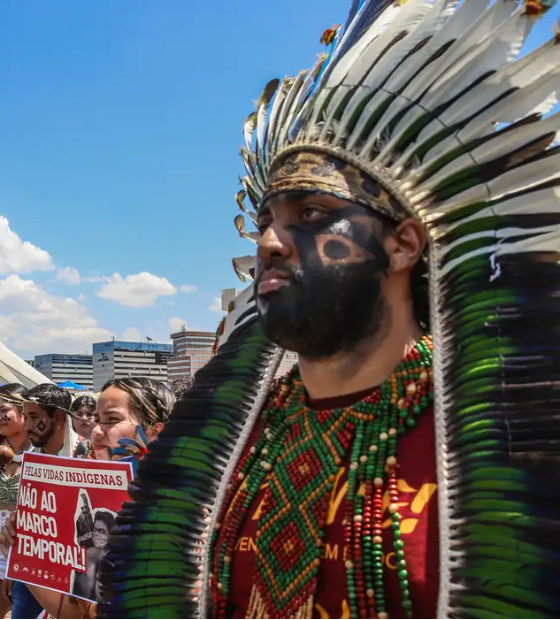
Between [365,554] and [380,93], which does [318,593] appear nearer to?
[365,554]

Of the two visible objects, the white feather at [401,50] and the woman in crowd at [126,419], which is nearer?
the white feather at [401,50]

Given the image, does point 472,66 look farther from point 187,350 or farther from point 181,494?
point 187,350

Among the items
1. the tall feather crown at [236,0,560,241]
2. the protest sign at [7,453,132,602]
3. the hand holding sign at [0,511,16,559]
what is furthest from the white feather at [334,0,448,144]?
the hand holding sign at [0,511,16,559]

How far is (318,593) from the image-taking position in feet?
5.00

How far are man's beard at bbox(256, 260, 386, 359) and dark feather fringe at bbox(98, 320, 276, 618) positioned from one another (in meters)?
0.45

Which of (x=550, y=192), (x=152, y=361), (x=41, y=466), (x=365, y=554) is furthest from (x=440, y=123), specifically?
(x=152, y=361)

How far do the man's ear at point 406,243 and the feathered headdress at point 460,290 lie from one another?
0.04m

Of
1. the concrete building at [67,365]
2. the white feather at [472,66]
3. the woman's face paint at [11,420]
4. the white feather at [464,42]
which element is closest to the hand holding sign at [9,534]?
the woman's face paint at [11,420]

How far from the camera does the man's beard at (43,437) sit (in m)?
4.38

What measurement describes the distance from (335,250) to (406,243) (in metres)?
0.24

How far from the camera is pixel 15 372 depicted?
27.7 ft

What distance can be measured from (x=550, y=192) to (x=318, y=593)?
3.82 feet

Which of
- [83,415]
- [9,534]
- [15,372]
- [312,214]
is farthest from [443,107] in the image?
[15,372]

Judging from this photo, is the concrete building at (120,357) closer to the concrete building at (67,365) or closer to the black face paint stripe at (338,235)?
the concrete building at (67,365)
